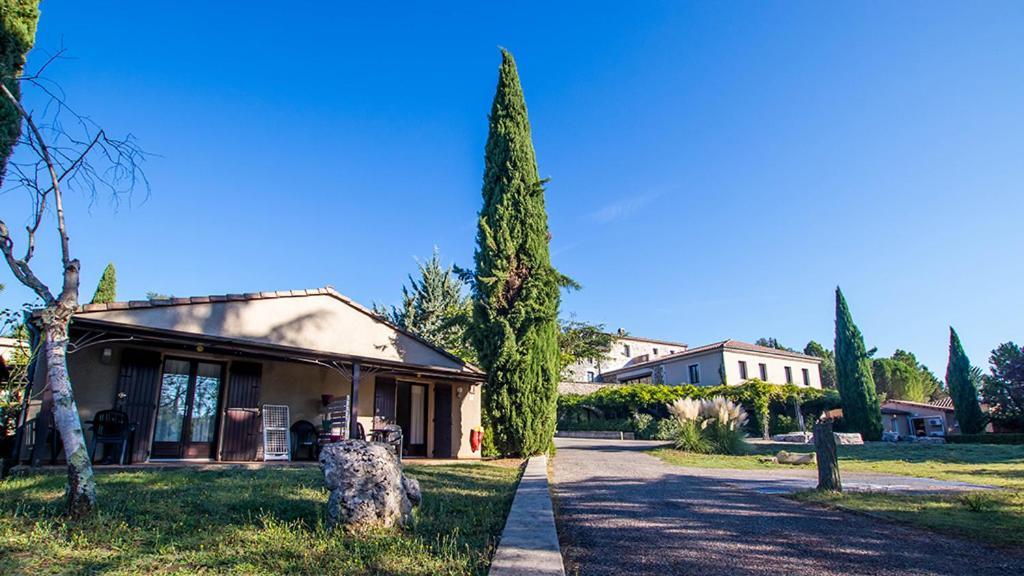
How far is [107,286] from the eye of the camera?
19.1 meters

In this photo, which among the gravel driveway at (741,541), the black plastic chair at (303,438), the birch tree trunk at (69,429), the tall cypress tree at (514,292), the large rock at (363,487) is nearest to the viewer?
the gravel driveway at (741,541)

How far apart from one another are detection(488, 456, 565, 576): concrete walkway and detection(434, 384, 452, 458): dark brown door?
7.54 meters

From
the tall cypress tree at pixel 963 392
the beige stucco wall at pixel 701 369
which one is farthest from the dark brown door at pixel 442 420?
the tall cypress tree at pixel 963 392

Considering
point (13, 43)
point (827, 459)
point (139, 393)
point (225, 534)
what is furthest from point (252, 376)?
point (827, 459)

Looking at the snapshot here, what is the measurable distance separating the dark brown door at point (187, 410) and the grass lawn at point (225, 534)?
3.70 m

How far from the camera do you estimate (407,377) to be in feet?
39.1

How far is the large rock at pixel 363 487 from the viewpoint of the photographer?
135 inches

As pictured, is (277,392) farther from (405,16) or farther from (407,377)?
(405,16)

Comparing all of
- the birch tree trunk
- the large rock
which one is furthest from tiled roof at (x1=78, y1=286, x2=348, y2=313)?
the large rock

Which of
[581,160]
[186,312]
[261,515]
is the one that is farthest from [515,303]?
[261,515]

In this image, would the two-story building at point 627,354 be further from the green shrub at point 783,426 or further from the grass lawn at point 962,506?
the grass lawn at point 962,506

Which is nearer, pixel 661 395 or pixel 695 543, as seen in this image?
pixel 695 543

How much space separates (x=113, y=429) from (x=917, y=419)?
40.8m

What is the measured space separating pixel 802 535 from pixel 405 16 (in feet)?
36.0
